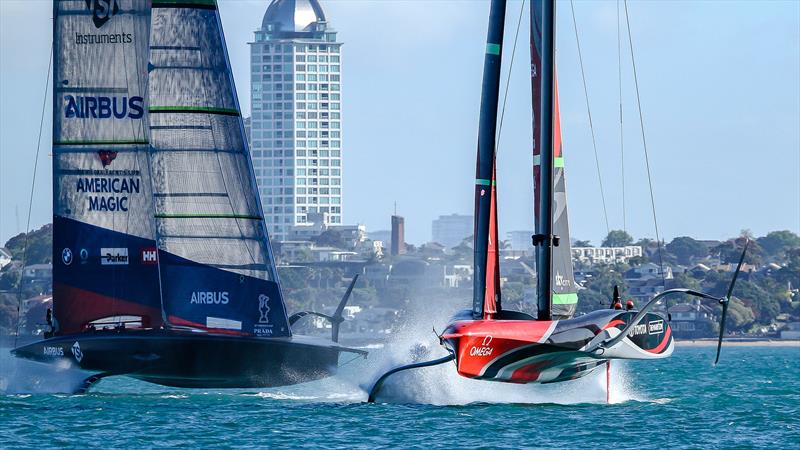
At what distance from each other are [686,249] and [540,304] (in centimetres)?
14620

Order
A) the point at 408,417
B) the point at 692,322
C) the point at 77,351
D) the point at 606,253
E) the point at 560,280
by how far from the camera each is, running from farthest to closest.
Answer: the point at 606,253, the point at 692,322, the point at 77,351, the point at 560,280, the point at 408,417

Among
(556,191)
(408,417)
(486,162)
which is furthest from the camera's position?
(556,191)

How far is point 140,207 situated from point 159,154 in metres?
1.05

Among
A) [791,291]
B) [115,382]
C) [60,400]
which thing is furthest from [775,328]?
[60,400]

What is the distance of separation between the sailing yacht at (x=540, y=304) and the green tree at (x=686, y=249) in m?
143

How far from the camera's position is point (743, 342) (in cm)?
12850

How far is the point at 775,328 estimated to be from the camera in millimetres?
135125

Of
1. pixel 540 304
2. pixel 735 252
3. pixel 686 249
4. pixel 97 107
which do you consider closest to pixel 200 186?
pixel 97 107

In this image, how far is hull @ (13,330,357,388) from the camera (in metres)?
34.1

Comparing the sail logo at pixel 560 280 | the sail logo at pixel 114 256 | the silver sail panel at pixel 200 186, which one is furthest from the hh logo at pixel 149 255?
the sail logo at pixel 560 280

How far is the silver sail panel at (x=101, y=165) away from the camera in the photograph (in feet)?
114

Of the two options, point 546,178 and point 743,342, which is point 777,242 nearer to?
point 743,342

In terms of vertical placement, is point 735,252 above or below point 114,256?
above

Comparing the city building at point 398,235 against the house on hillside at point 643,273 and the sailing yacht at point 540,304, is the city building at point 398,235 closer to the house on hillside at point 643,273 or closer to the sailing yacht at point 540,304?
the house on hillside at point 643,273
